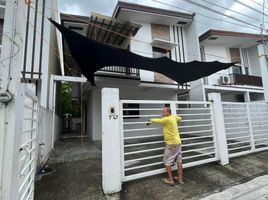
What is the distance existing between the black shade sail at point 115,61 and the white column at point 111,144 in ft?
6.76

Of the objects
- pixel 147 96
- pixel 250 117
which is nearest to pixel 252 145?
pixel 250 117

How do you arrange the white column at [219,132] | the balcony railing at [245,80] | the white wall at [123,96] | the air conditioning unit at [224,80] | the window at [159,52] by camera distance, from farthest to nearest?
1. the balcony railing at [245,80]
2. the air conditioning unit at [224,80]
3. the window at [159,52]
4. the white wall at [123,96]
5. the white column at [219,132]

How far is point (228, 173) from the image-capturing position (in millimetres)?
3918

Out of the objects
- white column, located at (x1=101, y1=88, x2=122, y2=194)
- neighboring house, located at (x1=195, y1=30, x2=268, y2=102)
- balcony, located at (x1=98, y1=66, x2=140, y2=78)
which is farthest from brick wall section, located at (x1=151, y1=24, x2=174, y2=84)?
white column, located at (x1=101, y1=88, x2=122, y2=194)

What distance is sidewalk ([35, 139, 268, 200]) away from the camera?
2.92m

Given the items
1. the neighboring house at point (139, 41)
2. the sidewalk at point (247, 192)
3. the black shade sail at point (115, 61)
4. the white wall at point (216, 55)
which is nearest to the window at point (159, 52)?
the neighboring house at point (139, 41)

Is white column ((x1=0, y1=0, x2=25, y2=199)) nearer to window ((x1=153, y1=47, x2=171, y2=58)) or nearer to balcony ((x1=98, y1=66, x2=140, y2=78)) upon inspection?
balcony ((x1=98, y1=66, x2=140, y2=78))

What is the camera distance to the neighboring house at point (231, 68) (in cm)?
1055

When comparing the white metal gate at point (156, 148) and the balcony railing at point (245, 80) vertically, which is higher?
the balcony railing at point (245, 80)

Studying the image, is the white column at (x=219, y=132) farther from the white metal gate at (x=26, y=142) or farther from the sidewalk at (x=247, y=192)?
the white metal gate at (x=26, y=142)

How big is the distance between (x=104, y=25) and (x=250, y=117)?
700 cm

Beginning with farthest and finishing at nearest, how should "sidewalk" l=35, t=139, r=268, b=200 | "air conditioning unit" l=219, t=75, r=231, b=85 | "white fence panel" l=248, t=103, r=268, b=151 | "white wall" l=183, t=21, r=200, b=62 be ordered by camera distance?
1. "air conditioning unit" l=219, t=75, r=231, b=85
2. "white wall" l=183, t=21, r=200, b=62
3. "white fence panel" l=248, t=103, r=268, b=151
4. "sidewalk" l=35, t=139, r=268, b=200

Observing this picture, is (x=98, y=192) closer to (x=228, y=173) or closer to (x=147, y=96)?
(x=228, y=173)

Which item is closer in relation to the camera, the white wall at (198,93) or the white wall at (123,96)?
the white wall at (123,96)
